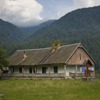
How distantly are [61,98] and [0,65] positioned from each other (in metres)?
43.1

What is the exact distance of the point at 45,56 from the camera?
7731cm

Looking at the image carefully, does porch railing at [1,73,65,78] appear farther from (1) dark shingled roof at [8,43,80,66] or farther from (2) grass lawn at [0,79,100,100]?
(2) grass lawn at [0,79,100,100]

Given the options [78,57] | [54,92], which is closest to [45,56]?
Answer: [78,57]

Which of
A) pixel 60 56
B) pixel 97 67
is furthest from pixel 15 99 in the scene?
pixel 97 67

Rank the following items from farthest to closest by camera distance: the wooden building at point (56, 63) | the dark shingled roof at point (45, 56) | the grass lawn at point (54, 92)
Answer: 1. the dark shingled roof at point (45, 56)
2. the wooden building at point (56, 63)
3. the grass lawn at point (54, 92)

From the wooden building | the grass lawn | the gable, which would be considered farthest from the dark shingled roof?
the grass lawn

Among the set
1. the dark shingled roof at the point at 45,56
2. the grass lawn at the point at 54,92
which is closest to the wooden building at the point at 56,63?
the dark shingled roof at the point at 45,56

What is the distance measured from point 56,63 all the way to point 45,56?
6.01m

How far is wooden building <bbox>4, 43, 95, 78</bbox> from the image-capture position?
7188 cm

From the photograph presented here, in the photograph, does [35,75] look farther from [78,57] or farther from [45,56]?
[78,57]

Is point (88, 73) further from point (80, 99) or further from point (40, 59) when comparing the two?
point (80, 99)

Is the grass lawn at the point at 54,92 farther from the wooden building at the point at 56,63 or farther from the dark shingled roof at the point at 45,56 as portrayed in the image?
the dark shingled roof at the point at 45,56

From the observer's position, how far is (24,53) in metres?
83.9

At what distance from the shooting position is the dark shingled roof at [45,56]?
2854 inches
